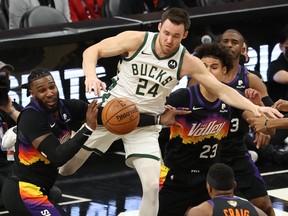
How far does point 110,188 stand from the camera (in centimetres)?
1108

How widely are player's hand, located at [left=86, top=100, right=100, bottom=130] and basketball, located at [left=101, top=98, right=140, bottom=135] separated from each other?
0.33 metres

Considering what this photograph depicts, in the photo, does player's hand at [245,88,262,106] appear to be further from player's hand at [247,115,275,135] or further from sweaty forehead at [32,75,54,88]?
sweaty forehead at [32,75,54,88]

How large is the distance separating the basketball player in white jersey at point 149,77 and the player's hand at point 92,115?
662 mm

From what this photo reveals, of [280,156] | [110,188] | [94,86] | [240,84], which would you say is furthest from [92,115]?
[280,156]

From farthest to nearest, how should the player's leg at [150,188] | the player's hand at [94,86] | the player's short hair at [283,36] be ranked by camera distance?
the player's short hair at [283,36] → the player's leg at [150,188] → the player's hand at [94,86]

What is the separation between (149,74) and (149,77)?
3 centimetres

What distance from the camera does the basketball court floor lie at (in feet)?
34.0

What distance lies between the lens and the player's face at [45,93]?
8578 millimetres

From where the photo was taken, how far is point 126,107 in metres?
8.66

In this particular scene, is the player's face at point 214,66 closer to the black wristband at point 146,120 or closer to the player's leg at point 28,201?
the black wristband at point 146,120

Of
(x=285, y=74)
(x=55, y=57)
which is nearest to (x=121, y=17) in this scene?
(x=55, y=57)

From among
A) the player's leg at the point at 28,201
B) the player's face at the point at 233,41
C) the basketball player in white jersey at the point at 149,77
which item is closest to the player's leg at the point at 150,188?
the basketball player in white jersey at the point at 149,77

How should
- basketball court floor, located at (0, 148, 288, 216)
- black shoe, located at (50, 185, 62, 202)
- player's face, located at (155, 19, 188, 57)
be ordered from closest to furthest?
player's face, located at (155, 19, 188, 57) → black shoe, located at (50, 185, 62, 202) → basketball court floor, located at (0, 148, 288, 216)

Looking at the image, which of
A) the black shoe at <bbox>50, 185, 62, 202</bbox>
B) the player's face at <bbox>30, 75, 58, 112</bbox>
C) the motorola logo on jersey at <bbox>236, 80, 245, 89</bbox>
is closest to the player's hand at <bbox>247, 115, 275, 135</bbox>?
the motorola logo on jersey at <bbox>236, 80, 245, 89</bbox>
